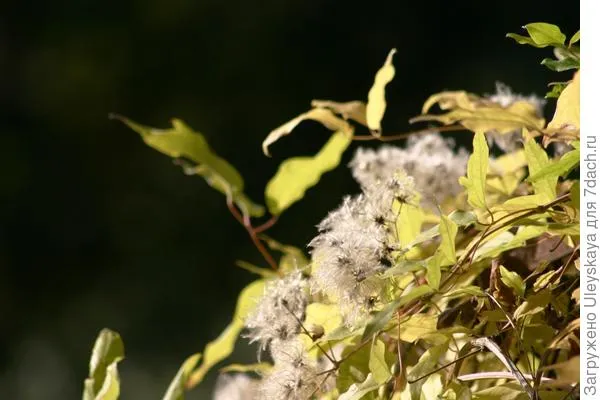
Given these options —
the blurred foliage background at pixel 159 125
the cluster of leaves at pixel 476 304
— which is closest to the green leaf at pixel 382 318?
the cluster of leaves at pixel 476 304

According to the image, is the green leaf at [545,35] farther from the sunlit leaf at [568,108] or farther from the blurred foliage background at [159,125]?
the blurred foliage background at [159,125]

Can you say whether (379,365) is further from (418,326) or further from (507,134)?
(507,134)

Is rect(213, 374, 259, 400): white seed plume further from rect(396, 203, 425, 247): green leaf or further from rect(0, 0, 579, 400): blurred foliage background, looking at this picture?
rect(0, 0, 579, 400): blurred foliage background

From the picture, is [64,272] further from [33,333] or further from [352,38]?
[352,38]

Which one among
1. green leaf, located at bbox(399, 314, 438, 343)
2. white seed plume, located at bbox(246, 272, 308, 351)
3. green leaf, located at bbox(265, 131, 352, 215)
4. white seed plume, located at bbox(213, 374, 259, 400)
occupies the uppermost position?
white seed plume, located at bbox(246, 272, 308, 351)

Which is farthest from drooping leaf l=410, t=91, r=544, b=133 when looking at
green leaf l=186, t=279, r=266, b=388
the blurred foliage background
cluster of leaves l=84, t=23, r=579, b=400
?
the blurred foliage background

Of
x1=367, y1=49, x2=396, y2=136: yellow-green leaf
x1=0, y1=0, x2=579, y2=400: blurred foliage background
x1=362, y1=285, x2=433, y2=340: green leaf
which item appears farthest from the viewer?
x1=0, y1=0, x2=579, y2=400: blurred foliage background

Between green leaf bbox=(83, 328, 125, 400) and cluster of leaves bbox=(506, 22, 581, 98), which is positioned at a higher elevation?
cluster of leaves bbox=(506, 22, 581, 98)

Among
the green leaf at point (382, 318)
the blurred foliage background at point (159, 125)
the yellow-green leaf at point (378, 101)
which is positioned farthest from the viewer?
the blurred foliage background at point (159, 125)
